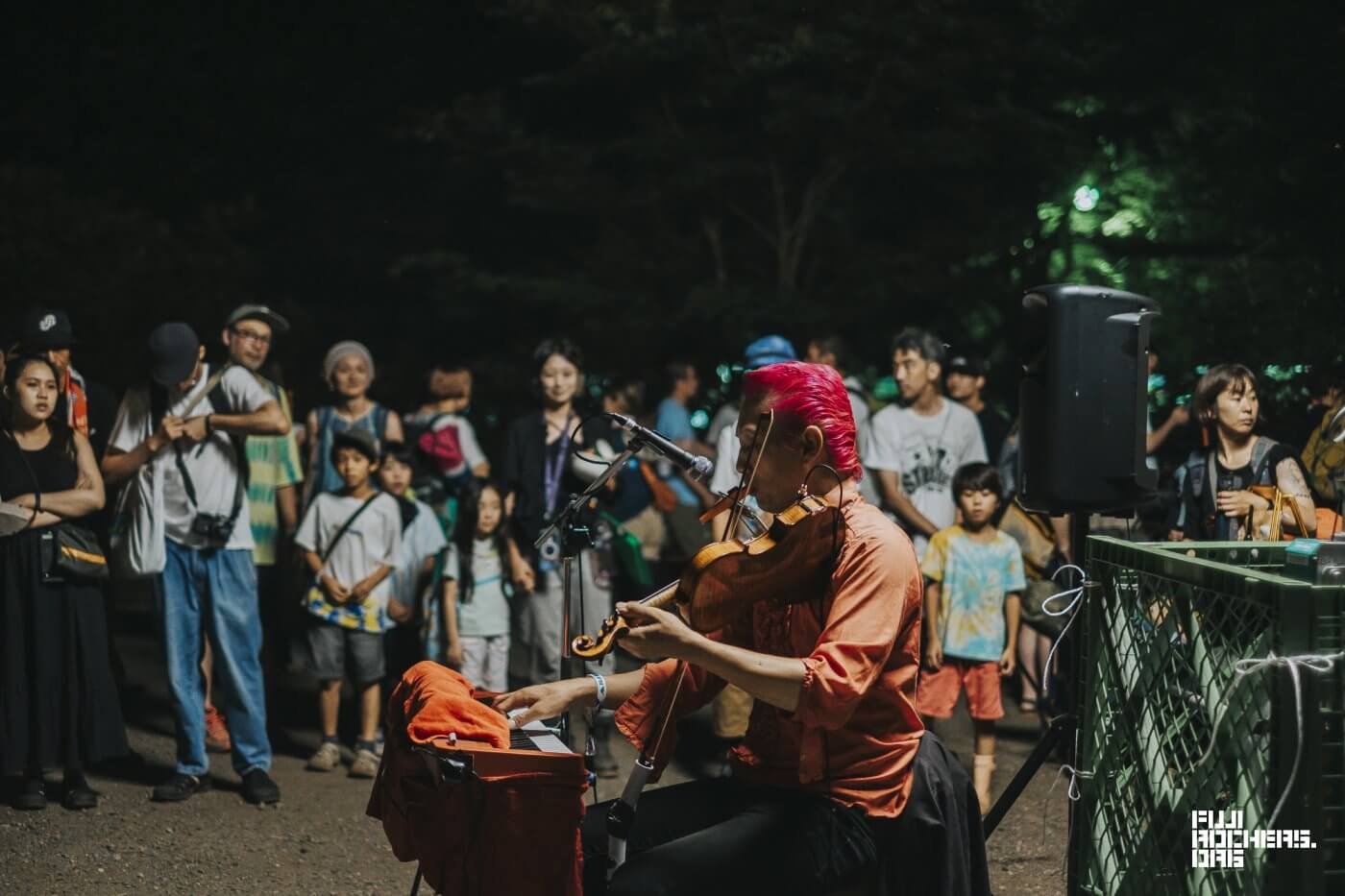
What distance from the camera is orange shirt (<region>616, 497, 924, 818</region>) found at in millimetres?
2918

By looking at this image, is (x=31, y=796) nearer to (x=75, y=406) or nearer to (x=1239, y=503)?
(x=75, y=406)

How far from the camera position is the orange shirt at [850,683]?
2.92 metres

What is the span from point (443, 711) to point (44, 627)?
137 inches

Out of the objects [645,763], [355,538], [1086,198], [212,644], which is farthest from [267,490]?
[1086,198]

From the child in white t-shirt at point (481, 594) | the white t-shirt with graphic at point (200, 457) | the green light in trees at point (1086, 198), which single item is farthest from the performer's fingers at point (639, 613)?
the green light in trees at point (1086, 198)

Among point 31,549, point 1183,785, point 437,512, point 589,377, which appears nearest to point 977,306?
point 589,377

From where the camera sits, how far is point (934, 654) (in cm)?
628

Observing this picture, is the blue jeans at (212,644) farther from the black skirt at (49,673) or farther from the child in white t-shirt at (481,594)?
the child in white t-shirt at (481,594)

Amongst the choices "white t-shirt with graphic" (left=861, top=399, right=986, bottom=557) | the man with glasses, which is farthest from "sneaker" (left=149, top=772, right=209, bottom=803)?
"white t-shirt with graphic" (left=861, top=399, right=986, bottom=557)

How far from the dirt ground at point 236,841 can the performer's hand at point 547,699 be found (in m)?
2.04

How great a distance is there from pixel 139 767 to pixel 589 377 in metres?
8.16

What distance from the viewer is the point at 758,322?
13922 mm

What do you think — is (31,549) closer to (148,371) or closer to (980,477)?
(148,371)

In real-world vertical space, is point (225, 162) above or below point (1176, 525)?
above
